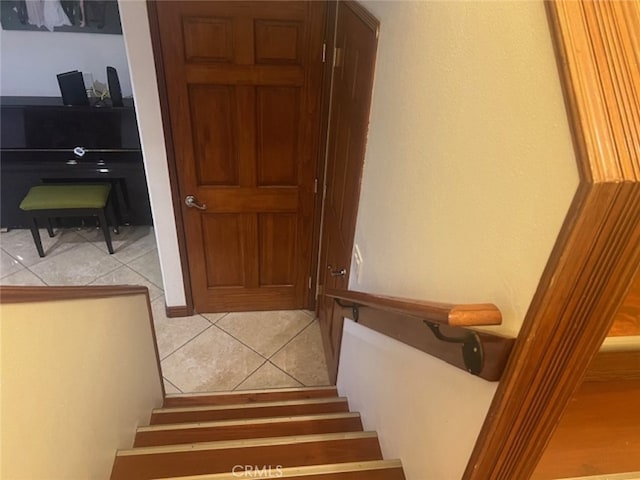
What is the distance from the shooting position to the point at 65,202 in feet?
12.3

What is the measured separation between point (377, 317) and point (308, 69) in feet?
5.19

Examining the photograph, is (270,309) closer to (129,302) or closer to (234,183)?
(234,183)

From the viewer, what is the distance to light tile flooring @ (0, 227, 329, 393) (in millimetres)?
3000

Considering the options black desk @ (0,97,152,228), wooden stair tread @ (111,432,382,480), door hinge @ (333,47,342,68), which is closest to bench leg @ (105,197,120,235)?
black desk @ (0,97,152,228)

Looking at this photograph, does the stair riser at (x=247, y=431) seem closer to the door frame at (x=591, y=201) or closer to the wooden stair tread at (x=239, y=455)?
the wooden stair tread at (x=239, y=455)

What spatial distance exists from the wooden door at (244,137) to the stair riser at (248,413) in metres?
1.05

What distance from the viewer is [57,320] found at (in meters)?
1.25

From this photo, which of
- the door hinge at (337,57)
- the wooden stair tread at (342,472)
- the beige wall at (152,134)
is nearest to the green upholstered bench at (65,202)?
the beige wall at (152,134)

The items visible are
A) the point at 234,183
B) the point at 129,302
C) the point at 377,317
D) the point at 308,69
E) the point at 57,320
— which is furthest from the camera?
the point at 234,183

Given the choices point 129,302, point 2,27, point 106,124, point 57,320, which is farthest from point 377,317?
point 2,27

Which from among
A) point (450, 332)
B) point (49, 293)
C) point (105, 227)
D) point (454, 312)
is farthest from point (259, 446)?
point (105, 227)

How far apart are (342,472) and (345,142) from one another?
4.75 feet

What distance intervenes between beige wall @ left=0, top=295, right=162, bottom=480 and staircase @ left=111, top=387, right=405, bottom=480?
139 millimetres

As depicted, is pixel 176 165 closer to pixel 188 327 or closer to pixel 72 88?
pixel 188 327
